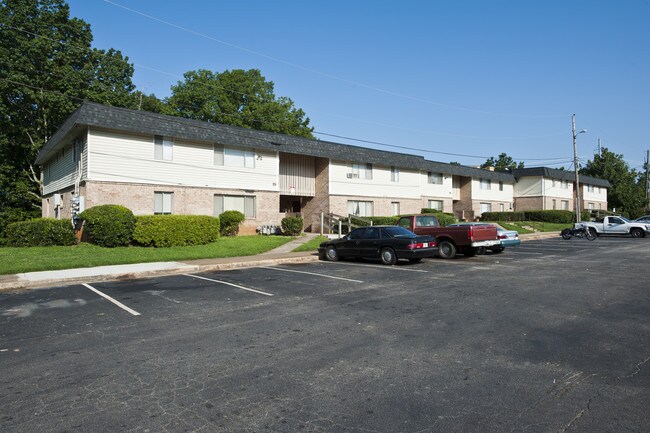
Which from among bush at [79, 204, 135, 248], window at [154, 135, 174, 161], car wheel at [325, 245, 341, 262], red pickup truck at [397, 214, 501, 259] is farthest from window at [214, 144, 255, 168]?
red pickup truck at [397, 214, 501, 259]

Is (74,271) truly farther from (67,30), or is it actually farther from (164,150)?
(67,30)

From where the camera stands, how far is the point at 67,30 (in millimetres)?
35906

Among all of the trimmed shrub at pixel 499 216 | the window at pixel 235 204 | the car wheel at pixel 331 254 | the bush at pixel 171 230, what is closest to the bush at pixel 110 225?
the bush at pixel 171 230

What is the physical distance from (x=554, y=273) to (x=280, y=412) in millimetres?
11302

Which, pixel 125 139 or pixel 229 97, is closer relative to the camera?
pixel 125 139

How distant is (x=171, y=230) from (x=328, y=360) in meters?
15.5

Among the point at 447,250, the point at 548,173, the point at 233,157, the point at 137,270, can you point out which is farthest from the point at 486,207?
the point at 137,270

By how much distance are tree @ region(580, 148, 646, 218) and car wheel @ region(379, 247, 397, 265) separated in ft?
203

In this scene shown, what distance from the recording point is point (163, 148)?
74.9 ft

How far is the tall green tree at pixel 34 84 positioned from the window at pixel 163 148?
1380 cm

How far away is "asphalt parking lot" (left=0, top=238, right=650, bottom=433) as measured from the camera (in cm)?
364

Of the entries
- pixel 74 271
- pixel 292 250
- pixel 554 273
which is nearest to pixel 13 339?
pixel 74 271

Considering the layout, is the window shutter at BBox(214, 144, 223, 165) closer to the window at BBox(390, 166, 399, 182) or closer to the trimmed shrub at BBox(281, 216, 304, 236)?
the trimmed shrub at BBox(281, 216, 304, 236)

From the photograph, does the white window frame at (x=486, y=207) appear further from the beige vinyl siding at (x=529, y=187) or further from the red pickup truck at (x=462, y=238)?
the red pickup truck at (x=462, y=238)
